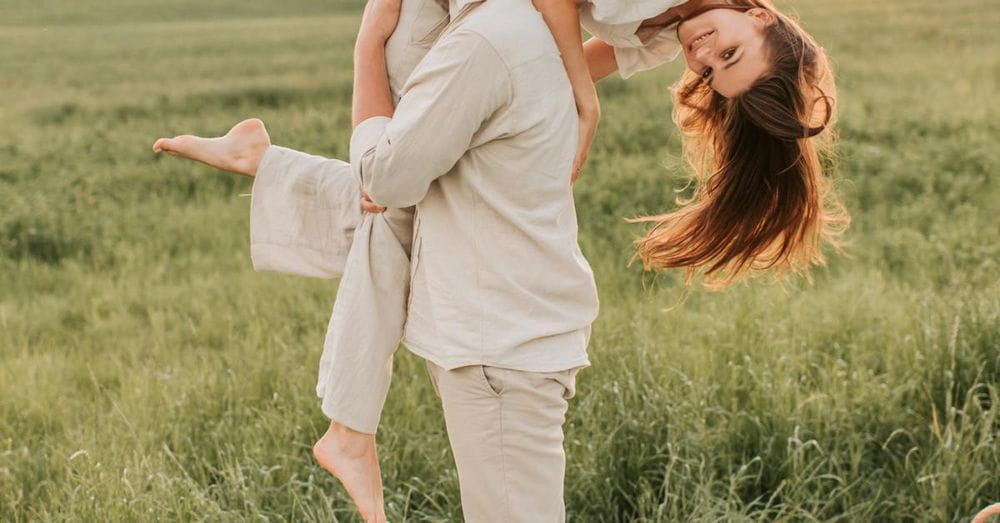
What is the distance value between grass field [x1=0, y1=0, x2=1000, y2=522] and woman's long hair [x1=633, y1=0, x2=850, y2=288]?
1.63 feet

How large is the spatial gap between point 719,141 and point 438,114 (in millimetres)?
753

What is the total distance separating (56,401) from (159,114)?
7.49 meters

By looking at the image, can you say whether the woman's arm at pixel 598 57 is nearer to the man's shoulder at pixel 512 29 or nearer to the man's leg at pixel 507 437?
the man's shoulder at pixel 512 29

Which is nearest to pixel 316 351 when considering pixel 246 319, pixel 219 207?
pixel 246 319

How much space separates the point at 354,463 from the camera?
7.32 ft

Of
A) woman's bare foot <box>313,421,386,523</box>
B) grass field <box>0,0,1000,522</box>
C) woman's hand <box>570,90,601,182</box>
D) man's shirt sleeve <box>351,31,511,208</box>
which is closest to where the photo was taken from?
man's shirt sleeve <box>351,31,511,208</box>

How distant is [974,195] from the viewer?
22.2ft

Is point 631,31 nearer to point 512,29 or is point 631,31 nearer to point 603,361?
point 512,29

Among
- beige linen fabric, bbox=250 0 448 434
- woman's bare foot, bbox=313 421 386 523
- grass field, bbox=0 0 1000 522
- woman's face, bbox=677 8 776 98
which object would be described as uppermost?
woman's face, bbox=677 8 776 98

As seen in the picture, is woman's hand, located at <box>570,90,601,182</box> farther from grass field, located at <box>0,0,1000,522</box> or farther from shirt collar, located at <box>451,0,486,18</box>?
grass field, located at <box>0,0,1000,522</box>

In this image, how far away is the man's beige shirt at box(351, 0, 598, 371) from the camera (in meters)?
1.90

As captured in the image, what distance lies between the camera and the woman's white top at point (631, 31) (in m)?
1.99

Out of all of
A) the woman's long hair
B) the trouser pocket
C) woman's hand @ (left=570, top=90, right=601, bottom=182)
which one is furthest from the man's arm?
the woman's long hair

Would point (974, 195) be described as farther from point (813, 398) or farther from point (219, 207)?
point (219, 207)
